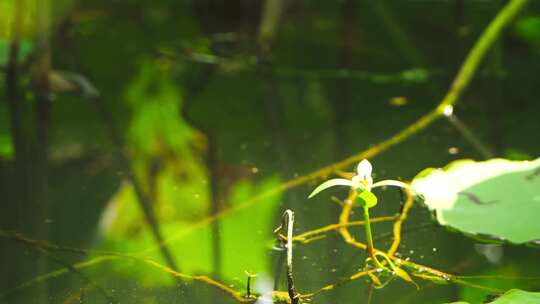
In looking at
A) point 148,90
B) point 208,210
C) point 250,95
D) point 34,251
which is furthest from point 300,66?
point 34,251

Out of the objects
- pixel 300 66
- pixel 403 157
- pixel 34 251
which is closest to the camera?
pixel 34 251

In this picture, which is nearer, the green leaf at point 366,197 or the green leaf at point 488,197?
the green leaf at point 366,197

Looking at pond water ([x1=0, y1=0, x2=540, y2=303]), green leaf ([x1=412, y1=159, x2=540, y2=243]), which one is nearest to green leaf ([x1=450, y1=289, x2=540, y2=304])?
pond water ([x1=0, y1=0, x2=540, y2=303])

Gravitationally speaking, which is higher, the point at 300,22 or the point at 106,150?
the point at 300,22

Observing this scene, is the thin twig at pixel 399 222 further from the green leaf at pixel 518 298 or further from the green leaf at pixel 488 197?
the green leaf at pixel 518 298

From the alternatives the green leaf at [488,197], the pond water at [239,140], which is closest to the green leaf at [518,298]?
the pond water at [239,140]

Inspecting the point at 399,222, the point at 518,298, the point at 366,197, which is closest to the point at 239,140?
the point at 399,222

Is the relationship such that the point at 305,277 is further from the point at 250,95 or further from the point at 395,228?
the point at 250,95
